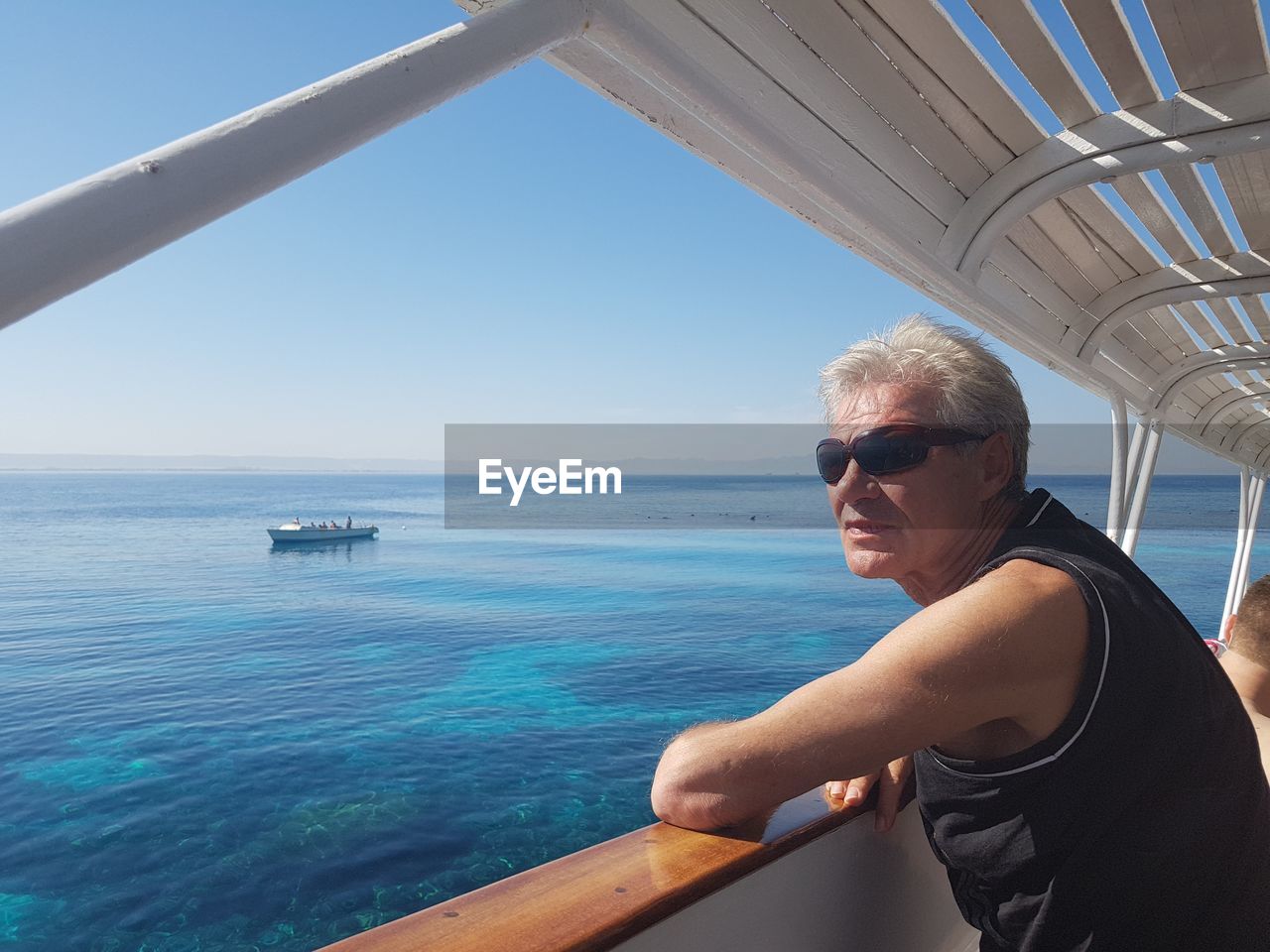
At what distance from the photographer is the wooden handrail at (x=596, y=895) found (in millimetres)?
781

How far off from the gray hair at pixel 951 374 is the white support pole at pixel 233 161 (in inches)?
24.2

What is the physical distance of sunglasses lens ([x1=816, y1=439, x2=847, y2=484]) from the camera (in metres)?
1.16

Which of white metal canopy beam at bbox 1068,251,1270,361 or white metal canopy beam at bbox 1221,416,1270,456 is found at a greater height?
white metal canopy beam at bbox 1068,251,1270,361

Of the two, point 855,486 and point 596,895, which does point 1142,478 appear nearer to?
point 855,486

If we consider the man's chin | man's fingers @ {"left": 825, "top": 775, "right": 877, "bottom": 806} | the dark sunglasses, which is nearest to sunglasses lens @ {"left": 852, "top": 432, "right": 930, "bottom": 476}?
the dark sunglasses

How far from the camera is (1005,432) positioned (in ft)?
3.65

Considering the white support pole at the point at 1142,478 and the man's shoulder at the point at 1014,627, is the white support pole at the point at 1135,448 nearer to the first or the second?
the white support pole at the point at 1142,478

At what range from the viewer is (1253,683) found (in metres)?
1.81

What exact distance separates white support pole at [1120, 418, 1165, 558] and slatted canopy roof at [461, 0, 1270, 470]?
169cm

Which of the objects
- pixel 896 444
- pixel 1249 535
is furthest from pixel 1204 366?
pixel 1249 535

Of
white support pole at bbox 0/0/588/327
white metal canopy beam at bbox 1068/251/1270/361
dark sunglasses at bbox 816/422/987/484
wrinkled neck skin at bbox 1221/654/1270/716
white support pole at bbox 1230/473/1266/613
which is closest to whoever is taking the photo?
white support pole at bbox 0/0/588/327

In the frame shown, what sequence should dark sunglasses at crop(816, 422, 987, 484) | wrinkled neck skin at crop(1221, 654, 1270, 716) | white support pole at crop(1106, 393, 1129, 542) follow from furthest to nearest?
white support pole at crop(1106, 393, 1129, 542) → wrinkled neck skin at crop(1221, 654, 1270, 716) → dark sunglasses at crop(816, 422, 987, 484)

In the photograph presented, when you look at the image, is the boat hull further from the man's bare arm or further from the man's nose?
the man's bare arm

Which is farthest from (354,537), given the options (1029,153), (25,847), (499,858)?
(1029,153)
